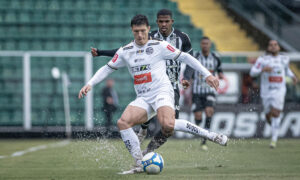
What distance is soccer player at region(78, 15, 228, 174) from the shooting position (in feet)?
22.6

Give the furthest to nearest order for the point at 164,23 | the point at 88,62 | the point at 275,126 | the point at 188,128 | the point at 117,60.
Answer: the point at 88,62 → the point at 275,126 → the point at 164,23 → the point at 117,60 → the point at 188,128

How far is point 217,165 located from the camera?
793 centimetres

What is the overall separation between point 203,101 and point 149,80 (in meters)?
4.72

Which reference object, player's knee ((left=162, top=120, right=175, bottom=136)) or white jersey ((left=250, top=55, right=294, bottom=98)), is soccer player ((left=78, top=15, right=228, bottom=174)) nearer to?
player's knee ((left=162, top=120, right=175, bottom=136))

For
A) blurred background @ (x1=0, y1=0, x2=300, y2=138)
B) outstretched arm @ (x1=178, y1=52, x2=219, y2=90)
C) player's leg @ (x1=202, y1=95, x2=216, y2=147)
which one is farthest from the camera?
blurred background @ (x1=0, y1=0, x2=300, y2=138)

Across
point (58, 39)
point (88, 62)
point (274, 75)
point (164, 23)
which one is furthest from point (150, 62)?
point (58, 39)

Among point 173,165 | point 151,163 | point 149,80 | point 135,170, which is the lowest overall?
point 173,165

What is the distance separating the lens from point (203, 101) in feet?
38.1

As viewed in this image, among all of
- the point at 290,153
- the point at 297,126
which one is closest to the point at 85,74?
the point at 297,126

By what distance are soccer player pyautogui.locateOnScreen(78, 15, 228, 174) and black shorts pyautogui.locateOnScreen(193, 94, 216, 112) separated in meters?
4.30

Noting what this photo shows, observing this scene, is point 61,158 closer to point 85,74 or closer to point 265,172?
point 265,172

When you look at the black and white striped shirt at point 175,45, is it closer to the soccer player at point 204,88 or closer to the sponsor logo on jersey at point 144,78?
the sponsor logo on jersey at point 144,78

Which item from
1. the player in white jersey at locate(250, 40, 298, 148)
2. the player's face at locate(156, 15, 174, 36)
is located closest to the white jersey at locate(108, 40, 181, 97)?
the player's face at locate(156, 15, 174, 36)

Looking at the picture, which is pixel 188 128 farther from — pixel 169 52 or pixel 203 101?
pixel 203 101
